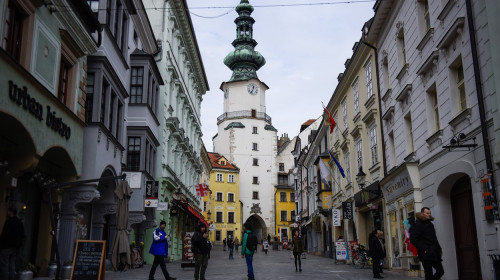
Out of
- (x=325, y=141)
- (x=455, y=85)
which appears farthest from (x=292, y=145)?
(x=455, y=85)

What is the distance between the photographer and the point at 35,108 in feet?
37.7

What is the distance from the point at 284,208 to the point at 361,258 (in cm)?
6066

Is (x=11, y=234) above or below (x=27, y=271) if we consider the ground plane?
above

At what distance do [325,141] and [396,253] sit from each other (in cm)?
1854

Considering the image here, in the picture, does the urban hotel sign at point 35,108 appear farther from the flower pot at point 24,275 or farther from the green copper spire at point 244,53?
the green copper spire at point 244,53

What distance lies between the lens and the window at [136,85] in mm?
23919

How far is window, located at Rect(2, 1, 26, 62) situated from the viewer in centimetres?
1070

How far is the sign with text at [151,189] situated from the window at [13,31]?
44.5ft

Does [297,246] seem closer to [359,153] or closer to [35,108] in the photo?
[359,153]

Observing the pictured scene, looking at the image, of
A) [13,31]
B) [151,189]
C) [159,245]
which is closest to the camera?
[13,31]

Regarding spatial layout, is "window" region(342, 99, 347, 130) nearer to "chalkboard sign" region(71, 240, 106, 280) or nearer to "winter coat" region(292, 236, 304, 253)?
"winter coat" region(292, 236, 304, 253)

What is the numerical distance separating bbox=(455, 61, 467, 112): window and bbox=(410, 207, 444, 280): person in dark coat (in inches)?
177

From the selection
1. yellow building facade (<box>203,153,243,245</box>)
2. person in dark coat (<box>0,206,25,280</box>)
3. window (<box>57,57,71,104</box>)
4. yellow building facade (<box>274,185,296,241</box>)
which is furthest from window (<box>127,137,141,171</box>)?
yellow building facade (<box>274,185,296,241</box>)

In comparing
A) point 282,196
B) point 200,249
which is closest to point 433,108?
point 200,249
